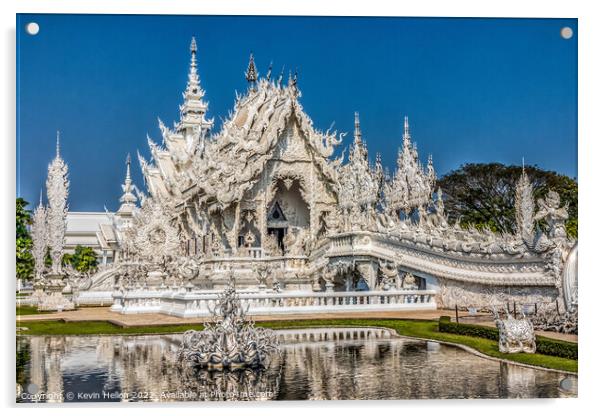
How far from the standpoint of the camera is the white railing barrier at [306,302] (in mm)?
18438

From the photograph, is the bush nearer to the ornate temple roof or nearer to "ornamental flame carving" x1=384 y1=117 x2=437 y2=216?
"ornamental flame carving" x1=384 y1=117 x2=437 y2=216

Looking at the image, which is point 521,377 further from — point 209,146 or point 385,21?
point 209,146

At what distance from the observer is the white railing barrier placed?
60.5ft

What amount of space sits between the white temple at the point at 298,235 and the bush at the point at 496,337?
2.75 metres

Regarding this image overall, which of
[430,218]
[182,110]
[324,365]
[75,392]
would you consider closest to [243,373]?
[324,365]

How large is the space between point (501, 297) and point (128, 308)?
8751 millimetres

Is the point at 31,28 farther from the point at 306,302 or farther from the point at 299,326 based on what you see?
the point at 306,302

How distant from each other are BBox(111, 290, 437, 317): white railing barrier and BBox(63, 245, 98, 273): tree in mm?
27049

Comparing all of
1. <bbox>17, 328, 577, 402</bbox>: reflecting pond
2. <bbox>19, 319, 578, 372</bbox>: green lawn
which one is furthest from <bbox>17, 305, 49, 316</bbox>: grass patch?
<bbox>17, 328, 577, 402</bbox>: reflecting pond

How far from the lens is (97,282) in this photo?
1203 inches

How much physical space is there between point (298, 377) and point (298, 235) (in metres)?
17.1

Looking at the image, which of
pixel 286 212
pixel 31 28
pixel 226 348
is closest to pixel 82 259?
pixel 286 212

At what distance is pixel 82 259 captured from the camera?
4828 cm

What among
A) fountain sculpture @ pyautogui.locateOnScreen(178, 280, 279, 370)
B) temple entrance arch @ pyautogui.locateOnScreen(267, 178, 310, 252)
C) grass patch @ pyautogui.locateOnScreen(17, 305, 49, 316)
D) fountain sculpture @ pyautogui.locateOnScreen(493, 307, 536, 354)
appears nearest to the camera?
fountain sculpture @ pyautogui.locateOnScreen(178, 280, 279, 370)
